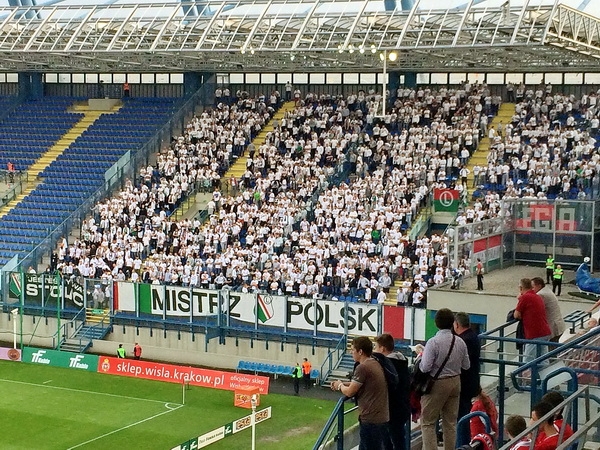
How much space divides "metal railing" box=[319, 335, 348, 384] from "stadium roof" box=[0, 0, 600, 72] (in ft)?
31.7

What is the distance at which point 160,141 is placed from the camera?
48.5 meters

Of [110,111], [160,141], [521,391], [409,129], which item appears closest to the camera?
[521,391]

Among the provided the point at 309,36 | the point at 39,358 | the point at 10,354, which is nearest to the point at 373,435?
the point at 39,358

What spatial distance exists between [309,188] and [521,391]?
30.1m

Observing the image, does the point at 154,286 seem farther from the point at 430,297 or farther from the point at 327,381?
the point at 430,297

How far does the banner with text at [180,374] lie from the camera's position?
107 ft

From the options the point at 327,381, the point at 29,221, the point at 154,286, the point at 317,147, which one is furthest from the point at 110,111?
the point at 327,381

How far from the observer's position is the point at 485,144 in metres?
43.4

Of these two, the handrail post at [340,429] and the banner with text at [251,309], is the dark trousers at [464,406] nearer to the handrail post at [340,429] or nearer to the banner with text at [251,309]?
the handrail post at [340,429]

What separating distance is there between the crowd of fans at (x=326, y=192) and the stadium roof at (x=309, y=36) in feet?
7.34

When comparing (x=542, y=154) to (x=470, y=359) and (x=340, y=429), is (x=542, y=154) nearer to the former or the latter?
(x=470, y=359)

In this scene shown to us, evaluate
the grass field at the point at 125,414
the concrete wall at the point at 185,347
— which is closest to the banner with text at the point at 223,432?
the grass field at the point at 125,414

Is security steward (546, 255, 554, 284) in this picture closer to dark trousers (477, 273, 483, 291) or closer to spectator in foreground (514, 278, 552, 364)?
dark trousers (477, 273, 483, 291)

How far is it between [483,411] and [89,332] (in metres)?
28.9
